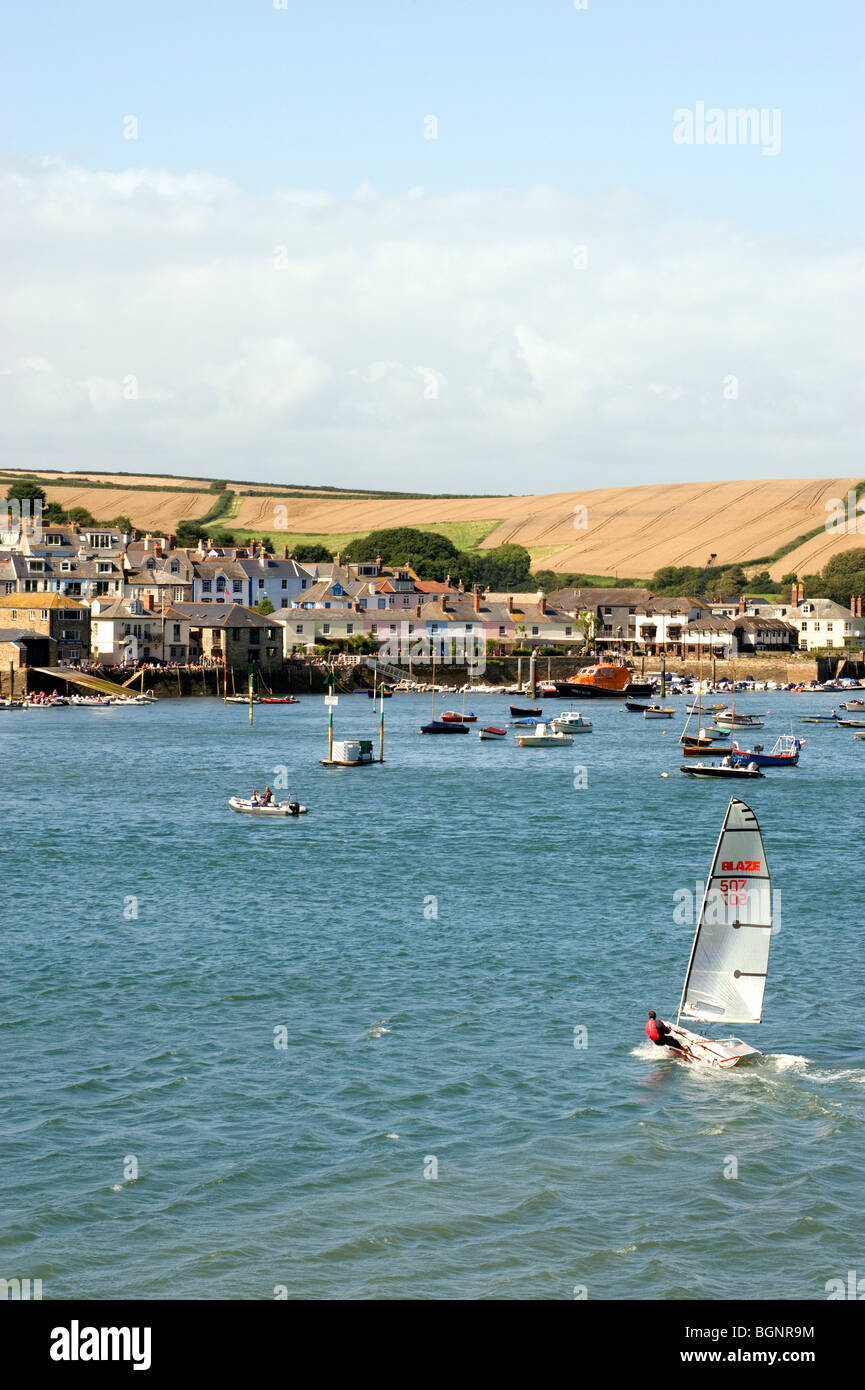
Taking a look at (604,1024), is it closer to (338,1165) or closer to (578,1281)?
(338,1165)

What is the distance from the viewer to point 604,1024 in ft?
111

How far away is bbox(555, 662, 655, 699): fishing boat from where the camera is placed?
595 feet

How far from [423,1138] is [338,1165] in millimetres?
1868

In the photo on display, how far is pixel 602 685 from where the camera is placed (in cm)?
18175

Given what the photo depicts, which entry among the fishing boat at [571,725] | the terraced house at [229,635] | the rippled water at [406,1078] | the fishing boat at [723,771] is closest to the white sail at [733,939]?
the rippled water at [406,1078]

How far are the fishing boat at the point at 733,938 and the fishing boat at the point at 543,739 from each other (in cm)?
8116

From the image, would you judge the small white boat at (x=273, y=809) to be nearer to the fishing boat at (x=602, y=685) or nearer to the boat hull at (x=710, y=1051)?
the boat hull at (x=710, y=1051)

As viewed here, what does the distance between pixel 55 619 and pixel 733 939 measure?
14106 centimetres

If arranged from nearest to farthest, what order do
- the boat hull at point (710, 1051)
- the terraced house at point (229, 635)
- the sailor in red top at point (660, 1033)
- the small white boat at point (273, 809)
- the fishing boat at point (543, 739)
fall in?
the boat hull at point (710, 1051) → the sailor in red top at point (660, 1033) → the small white boat at point (273, 809) → the fishing boat at point (543, 739) → the terraced house at point (229, 635)

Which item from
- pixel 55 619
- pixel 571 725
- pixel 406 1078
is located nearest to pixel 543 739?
pixel 571 725

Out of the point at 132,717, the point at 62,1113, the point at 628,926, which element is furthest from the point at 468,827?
the point at 132,717

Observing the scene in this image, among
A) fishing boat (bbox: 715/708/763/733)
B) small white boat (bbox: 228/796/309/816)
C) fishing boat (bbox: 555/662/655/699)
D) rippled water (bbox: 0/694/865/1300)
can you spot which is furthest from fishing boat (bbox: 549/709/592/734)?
rippled water (bbox: 0/694/865/1300)

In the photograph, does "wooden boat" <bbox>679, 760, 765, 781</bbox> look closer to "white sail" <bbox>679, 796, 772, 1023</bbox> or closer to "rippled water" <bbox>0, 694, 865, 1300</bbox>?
→ "rippled water" <bbox>0, 694, 865, 1300</bbox>

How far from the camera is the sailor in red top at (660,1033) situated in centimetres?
3097
